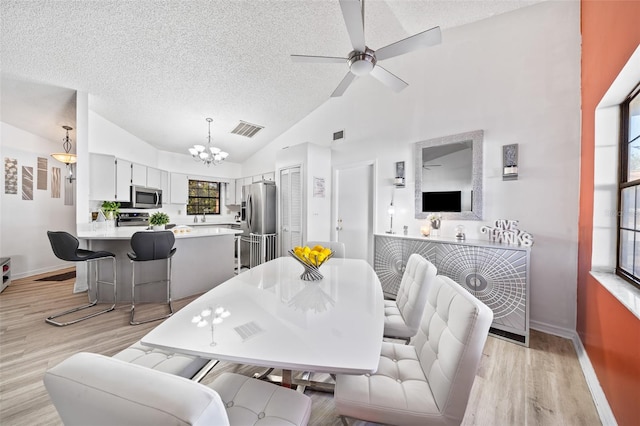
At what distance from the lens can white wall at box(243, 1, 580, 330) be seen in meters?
2.41

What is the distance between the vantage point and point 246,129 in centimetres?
511

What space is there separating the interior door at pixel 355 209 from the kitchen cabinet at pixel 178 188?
3.99 m

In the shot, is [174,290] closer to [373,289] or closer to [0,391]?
[0,391]

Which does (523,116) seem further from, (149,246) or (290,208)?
(149,246)

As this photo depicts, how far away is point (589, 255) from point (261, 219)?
453cm

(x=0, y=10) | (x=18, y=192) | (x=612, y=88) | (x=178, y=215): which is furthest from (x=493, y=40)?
(x=18, y=192)

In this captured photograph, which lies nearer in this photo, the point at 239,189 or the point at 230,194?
the point at 239,189

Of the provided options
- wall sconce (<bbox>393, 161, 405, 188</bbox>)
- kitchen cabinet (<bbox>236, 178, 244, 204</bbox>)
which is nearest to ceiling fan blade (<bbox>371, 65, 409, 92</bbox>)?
wall sconce (<bbox>393, 161, 405, 188</bbox>)

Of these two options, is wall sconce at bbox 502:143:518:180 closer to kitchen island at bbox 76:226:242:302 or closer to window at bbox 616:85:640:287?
window at bbox 616:85:640:287

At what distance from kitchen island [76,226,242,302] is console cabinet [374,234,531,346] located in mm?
3015

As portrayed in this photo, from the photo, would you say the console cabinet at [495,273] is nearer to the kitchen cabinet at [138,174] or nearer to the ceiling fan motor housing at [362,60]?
the ceiling fan motor housing at [362,60]

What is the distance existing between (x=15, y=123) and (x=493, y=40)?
284 inches

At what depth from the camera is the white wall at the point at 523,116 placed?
241cm

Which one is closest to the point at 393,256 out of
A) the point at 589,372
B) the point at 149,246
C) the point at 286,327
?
the point at 589,372
